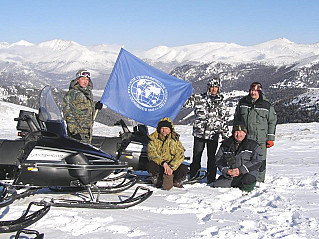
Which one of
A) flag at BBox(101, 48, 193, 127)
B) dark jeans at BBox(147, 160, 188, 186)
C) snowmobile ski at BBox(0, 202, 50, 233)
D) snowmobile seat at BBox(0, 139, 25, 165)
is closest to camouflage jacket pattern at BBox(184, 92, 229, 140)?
dark jeans at BBox(147, 160, 188, 186)

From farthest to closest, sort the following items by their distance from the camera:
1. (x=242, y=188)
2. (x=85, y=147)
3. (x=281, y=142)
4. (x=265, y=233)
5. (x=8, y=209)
A: (x=281, y=142) → (x=242, y=188) → (x=85, y=147) → (x=8, y=209) → (x=265, y=233)

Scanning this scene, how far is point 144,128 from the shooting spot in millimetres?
6246

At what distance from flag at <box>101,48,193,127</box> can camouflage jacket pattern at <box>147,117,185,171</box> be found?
103 centimetres

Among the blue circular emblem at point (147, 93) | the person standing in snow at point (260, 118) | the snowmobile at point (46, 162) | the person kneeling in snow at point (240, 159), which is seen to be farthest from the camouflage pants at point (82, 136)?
the person standing in snow at point (260, 118)

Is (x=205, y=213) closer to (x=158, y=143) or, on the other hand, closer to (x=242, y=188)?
(x=242, y=188)

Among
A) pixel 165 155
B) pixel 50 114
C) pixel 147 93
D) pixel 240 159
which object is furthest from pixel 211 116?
pixel 50 114

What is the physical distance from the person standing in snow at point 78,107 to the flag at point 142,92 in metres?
1.15

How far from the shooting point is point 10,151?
4.25 metres

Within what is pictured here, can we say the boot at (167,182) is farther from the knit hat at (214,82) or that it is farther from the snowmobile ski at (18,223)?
the snowmobile ski at (18,223)

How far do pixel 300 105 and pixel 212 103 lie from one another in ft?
305

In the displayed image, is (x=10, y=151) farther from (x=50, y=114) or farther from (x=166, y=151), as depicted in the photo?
(x=166, y=151)

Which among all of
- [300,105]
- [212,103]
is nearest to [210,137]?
[212,103]

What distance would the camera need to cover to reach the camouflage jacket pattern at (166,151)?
550 cm

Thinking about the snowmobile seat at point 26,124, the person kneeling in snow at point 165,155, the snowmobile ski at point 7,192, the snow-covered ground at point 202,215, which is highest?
the snowmobile seat at point 26,124
